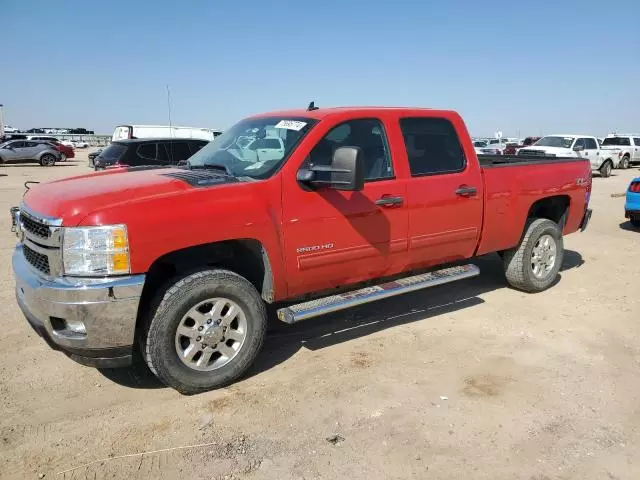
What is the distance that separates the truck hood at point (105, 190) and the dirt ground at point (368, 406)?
1324 mm

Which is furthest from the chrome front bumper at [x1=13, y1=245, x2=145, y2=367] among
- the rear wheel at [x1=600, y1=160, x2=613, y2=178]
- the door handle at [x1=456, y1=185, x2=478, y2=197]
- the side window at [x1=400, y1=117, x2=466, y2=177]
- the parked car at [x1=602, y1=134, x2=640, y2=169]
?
the parked car at [x1=602, y1=134, x2=640, y2=169]

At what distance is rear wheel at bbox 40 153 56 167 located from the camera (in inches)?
1167

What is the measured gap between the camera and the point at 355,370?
3.96 meters

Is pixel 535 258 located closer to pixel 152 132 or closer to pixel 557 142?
pixel 152 132

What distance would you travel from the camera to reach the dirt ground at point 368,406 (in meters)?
2.87

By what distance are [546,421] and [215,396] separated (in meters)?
2.20

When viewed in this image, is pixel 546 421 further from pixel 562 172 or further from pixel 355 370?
pixel 562 172

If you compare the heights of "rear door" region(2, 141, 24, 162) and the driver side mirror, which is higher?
the driver side mirror

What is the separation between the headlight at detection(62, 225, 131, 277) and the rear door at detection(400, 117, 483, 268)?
7.73 ft

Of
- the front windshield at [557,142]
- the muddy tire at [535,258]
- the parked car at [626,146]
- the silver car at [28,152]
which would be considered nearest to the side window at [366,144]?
the muddy tire at [535,258]

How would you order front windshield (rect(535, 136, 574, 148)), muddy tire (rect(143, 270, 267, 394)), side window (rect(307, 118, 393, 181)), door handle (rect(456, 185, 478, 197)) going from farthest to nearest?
front windshield (rect(535, 136, 574, 148)) < door handle (rect(456, 185, 478, 197)) < side window (rect(307, 118, 393, 181)) < muddy tire (rect(143, 270, 267, 394))

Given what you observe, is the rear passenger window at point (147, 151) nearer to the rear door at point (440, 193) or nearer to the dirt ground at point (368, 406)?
the dirt ground at point (368, 406)

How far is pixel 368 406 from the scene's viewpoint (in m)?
3.45

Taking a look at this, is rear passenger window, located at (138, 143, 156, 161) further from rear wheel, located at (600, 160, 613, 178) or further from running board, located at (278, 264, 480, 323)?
rear wheel, located at (600, 160, 613, 178)
